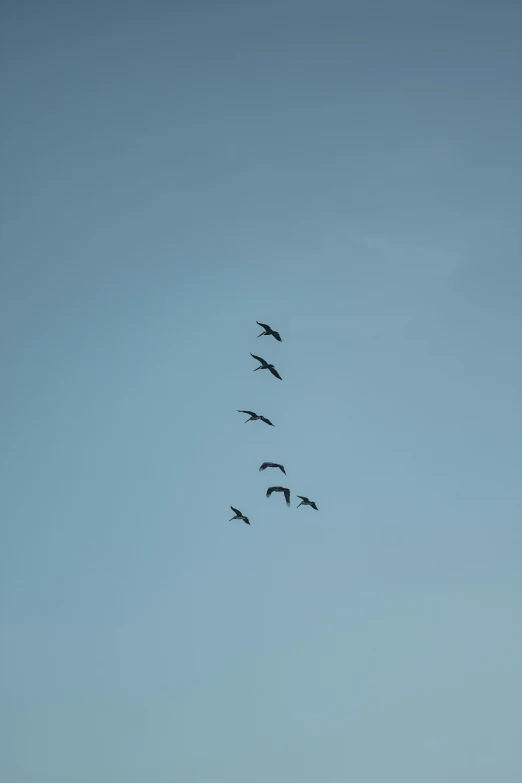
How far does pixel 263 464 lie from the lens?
162750mm

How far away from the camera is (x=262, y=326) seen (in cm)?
15850

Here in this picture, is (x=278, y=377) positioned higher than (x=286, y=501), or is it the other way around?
(x=278, y=377)

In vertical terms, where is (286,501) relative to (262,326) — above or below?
below

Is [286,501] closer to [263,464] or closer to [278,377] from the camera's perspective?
[263,464]

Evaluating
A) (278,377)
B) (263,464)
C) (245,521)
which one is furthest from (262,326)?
(245,521)

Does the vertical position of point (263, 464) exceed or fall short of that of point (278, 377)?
it falls short

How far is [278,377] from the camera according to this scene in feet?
532

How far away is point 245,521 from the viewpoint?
554 feet

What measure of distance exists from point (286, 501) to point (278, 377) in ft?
64.3

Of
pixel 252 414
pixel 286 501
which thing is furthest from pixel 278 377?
pixel 286 501

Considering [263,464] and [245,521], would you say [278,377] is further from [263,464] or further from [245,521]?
[245,521]

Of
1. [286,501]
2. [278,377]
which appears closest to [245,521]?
[286,501]

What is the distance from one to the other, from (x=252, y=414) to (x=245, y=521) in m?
18.3

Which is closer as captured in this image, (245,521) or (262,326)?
(262,326)
